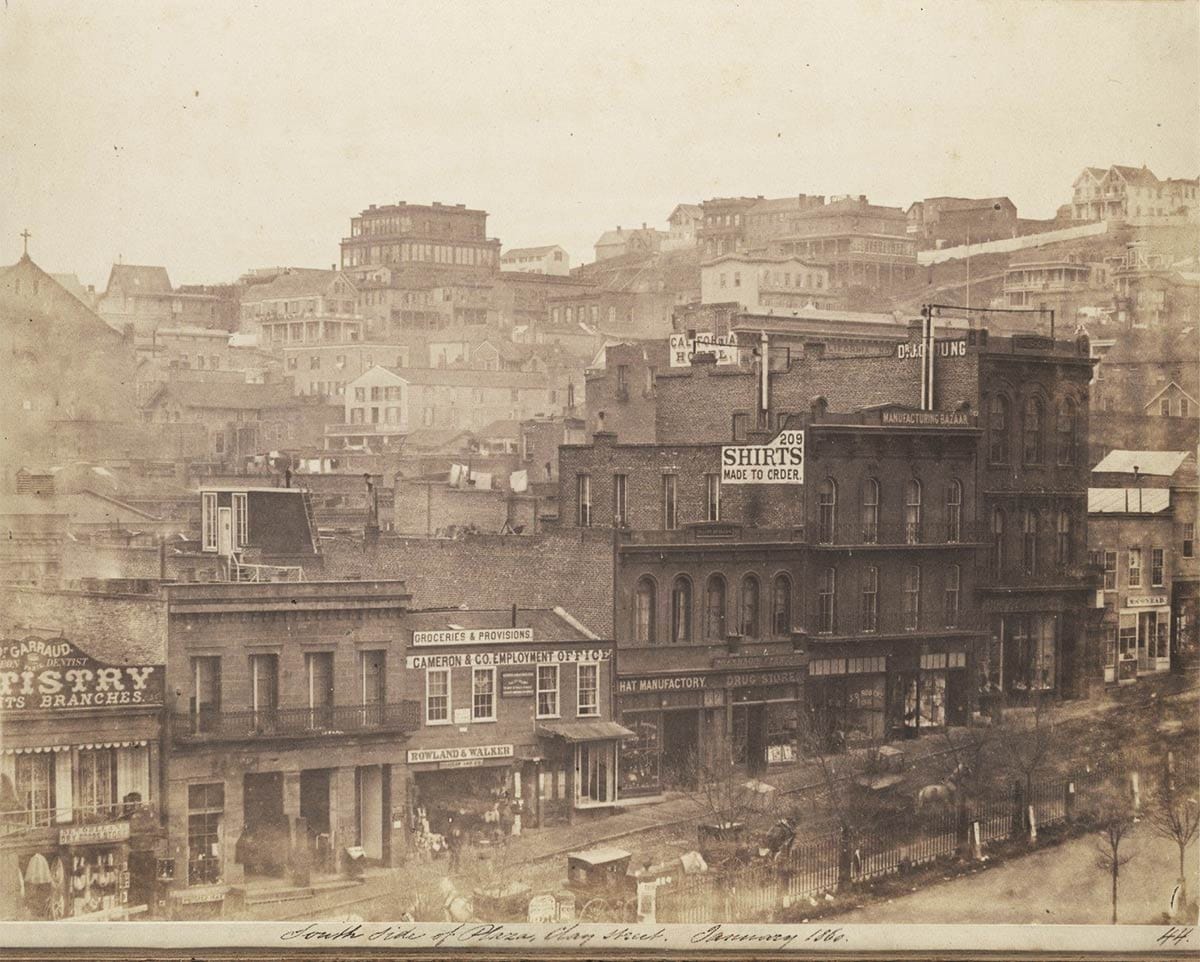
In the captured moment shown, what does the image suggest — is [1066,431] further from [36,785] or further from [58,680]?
[36,785]

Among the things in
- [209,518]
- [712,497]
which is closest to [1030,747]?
[712,497]

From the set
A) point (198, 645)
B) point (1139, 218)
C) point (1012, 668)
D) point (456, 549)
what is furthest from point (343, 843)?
point (1139, 218)

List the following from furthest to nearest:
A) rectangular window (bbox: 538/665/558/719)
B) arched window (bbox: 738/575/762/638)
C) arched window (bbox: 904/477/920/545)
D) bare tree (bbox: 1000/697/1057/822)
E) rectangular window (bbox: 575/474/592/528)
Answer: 1. arched window (bbox: 904/477/920/545)
2. rectangular window (bbox: 575/474/592/528)
3. arched window (bbox: 738/575/762/638)
4. bare tree (bbox: 1000/697/1057/822)
5. rectangular window (bbox: 538/665/558/719)

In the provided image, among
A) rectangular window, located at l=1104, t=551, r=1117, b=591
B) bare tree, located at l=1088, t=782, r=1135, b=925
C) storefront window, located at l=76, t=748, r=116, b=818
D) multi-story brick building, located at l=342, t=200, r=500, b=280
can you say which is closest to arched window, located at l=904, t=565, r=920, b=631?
rectangular window, located at l=1104, t=551, r=1117, b=591

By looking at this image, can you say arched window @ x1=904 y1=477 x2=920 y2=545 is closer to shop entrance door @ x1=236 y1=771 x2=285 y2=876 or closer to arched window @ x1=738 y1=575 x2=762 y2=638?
arched window @ x1=738 y1=575 x2=762 y2=638

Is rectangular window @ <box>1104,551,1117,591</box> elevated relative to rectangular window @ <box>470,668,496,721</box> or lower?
elevated

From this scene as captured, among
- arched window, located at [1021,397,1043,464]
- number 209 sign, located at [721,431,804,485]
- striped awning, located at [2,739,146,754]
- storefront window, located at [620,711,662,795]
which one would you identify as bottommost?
storefront window, located at [620,711,662,795]
